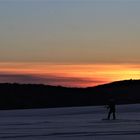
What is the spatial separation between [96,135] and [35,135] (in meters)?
2.45

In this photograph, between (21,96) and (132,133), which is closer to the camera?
(132,133)

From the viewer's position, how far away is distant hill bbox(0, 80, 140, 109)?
3280 inches

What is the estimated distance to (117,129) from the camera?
27531 mm

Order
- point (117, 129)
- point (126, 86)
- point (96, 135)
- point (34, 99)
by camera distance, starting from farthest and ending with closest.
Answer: point (126, 86) < point (34, 99) < point (117, 129) < point (96, 135)

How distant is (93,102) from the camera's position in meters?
83.1

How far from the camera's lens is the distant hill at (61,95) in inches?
3280

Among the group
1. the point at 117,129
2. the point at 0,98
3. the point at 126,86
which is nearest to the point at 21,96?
the point at 0,98

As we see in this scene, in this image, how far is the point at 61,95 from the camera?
94875 mm

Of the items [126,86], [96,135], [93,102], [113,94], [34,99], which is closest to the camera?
[96,135]

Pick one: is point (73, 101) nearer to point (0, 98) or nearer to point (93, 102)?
point (93, 102)

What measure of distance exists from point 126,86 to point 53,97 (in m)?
15.9

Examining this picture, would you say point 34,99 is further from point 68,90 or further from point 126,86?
point 126,86


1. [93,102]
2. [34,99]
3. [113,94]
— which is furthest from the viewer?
[113,94]

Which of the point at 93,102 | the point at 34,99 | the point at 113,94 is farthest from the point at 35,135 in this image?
the point at 113,94
